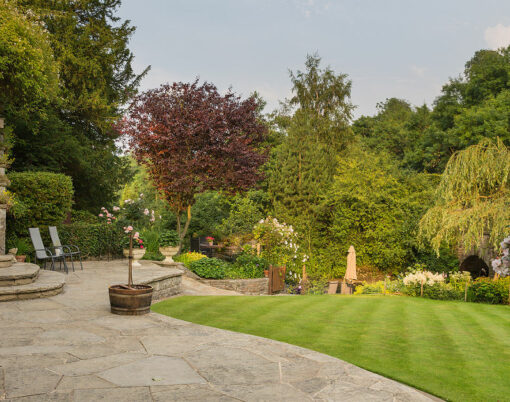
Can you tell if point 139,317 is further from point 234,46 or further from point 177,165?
point 234,46

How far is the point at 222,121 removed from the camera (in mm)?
11742

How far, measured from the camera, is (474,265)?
675 inches

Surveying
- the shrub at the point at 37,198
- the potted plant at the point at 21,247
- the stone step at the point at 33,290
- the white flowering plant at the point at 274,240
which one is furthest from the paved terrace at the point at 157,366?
the white flowering plant at the point at 274,240

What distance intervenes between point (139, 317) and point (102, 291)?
69.2 inches

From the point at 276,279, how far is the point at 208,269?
2684mm

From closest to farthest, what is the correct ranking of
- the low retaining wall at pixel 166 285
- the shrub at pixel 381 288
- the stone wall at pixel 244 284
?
the low retaining wall at pixel 166 285 < the stone wall at pixel 244 284 < the shrub at pixel 381 288

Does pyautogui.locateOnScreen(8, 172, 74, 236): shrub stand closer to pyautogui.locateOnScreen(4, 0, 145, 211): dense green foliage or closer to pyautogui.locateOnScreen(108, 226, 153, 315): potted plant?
pyautogui.locateOnScreen(4, 0, 145, 211): dense green foliage

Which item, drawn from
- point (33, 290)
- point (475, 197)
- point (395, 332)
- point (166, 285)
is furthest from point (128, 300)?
point (475, 197)

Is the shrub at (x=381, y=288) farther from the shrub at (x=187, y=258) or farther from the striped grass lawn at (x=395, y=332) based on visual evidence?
the shrub at (x=187, y=258)

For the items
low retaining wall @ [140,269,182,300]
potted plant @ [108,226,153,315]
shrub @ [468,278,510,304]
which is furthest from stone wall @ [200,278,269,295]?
shrub @ [468,278,510,304]

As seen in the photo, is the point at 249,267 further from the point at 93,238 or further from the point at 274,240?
the point at 93,238

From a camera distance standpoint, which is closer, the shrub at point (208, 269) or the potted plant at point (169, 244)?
the potted plant at point (169, 244)

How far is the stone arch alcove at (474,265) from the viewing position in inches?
627

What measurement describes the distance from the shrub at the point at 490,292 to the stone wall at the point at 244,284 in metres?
5.57
